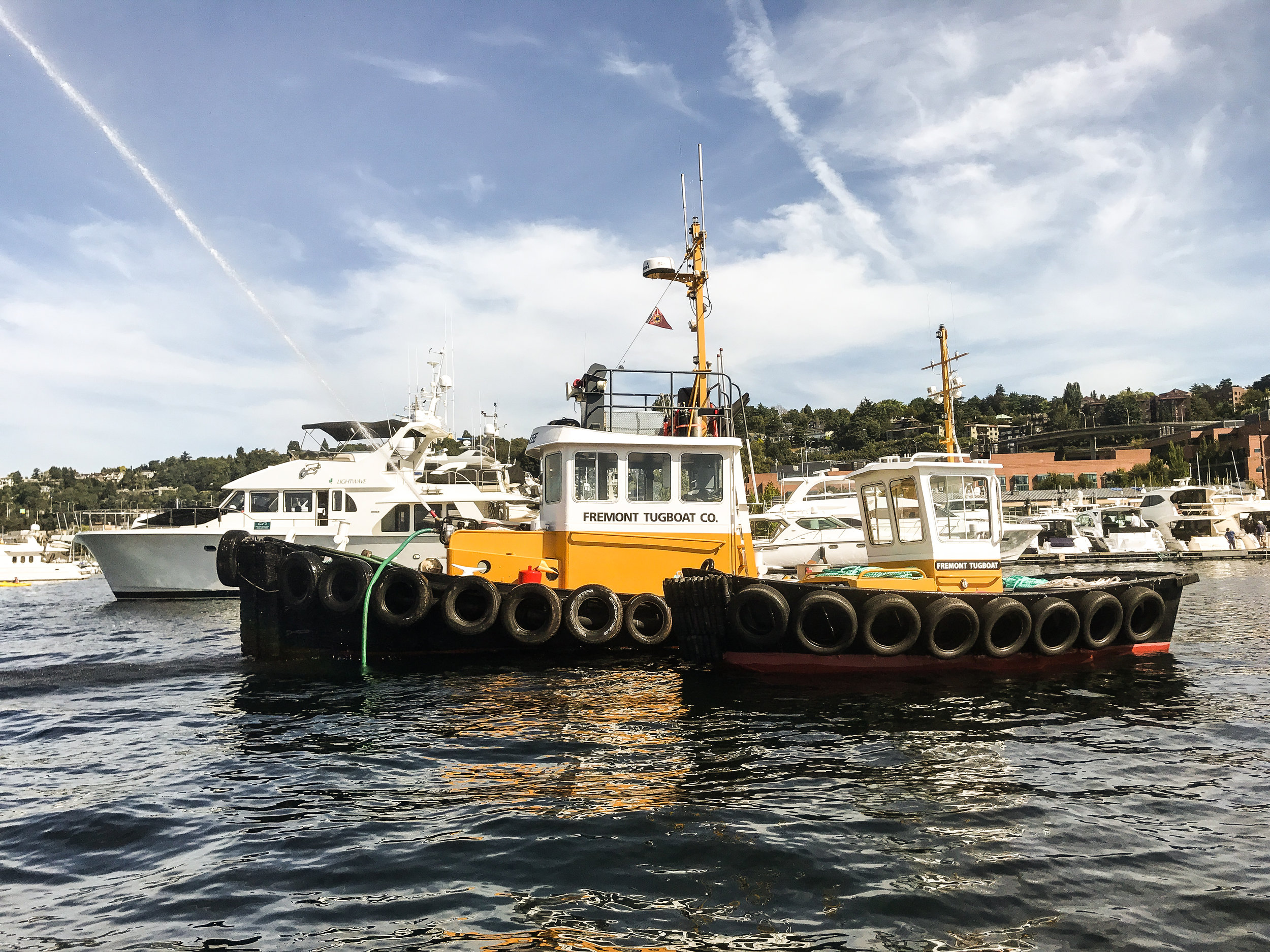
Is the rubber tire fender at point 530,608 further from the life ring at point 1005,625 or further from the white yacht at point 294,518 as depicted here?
the white yacht at point 294,518

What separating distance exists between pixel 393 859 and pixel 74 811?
100.0 inches

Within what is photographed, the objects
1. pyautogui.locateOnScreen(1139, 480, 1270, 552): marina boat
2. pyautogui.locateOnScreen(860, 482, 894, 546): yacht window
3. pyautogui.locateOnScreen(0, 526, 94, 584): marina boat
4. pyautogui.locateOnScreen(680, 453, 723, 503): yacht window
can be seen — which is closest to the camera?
pyautogui.locateOnScreen(680, 453, 723, 503): yacht window

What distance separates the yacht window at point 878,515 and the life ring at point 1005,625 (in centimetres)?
201

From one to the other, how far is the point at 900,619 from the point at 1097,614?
2.93 metres

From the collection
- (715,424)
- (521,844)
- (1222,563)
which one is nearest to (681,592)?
(715,424)

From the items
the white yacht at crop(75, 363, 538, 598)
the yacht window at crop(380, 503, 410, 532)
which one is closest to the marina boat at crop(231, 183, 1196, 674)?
the white yacht at crop(75, 363, 538, 598)

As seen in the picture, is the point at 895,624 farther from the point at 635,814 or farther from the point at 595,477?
the point at 635,814

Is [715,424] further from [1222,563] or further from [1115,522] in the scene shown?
[1115,522]

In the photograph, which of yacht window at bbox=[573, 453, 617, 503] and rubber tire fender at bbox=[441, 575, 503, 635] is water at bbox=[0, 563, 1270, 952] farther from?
yacht window at bbox=[573, 453, 617, 503]

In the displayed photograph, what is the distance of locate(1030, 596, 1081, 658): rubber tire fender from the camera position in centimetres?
1023

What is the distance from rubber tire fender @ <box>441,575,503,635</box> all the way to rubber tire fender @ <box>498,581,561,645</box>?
13 centimetres

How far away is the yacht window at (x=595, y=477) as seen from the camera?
11.5 meters

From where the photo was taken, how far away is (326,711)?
334 inches

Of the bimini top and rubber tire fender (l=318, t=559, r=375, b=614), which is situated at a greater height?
the bimini top
